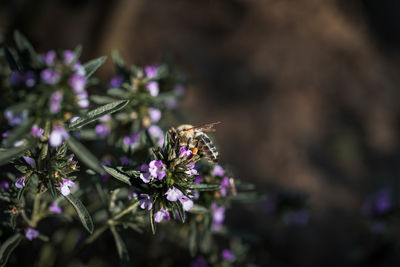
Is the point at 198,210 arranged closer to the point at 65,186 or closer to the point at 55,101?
the point at 65,186

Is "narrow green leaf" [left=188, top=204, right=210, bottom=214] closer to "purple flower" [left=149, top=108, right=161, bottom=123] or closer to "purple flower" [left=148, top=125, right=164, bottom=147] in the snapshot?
"purple flower" [left=148, top=125, right=164, bottom=147]

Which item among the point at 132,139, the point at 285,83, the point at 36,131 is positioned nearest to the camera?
the point at 36,131

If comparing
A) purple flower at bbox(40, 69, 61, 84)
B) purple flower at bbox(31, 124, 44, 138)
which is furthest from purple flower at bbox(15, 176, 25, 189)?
purple flower at bbox(40, 69, 61, 84)

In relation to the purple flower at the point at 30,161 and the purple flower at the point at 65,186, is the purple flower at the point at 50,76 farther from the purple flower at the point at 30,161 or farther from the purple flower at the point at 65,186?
the purple flower at the point at 65,186

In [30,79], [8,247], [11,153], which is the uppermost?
[30,79]

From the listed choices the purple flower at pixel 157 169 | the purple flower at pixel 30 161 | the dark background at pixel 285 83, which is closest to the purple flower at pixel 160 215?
the purple flower at pixel 157 169

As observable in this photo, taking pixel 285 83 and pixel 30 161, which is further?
pixel 285 83

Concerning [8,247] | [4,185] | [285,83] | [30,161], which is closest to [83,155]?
→ [30,161]
